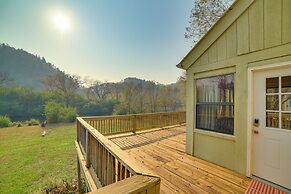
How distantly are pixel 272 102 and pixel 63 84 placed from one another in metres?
31.7

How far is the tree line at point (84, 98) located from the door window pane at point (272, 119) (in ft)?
55.3

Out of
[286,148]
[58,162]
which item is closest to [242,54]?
[286,148]

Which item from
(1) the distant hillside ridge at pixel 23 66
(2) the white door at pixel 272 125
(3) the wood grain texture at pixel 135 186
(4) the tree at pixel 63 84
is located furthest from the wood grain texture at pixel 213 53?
(1) the distant hillside ridge at pixel 23 66

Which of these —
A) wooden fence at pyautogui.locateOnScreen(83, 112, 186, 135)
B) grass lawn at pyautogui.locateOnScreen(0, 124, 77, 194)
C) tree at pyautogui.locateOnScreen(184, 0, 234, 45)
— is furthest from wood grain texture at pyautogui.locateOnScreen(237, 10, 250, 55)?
grass lawn at pyautogui.locateOnScreen(0, 124, 77, 194)

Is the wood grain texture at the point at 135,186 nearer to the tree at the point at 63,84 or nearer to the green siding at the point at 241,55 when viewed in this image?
the green siding at the point at 241,55

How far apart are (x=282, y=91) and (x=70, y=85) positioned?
103 feet

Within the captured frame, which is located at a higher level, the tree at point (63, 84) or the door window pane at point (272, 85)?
the tree at point (63, 84)

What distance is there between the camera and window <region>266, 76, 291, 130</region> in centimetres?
252

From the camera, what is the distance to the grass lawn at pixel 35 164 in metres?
6.50

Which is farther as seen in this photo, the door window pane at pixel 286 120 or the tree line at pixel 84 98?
the tree line at pixel 84 98

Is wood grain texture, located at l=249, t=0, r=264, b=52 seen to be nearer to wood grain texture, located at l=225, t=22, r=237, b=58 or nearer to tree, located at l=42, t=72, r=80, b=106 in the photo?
wood grain texture, located at l=225, t=22, r=237, b=58

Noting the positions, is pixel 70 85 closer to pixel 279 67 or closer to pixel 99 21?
pixel 99 21

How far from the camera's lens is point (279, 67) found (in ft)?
8.41

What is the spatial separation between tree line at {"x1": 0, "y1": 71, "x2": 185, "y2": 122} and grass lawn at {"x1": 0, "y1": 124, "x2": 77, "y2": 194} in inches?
357
